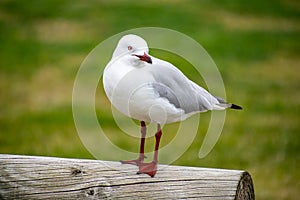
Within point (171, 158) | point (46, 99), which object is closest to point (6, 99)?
point (46, 99)

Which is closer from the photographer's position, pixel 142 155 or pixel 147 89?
pixel 147 89

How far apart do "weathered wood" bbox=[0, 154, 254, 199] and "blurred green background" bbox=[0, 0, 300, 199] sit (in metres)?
3.14

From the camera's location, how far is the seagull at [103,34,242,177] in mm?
2668

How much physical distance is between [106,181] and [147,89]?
0.43 meters

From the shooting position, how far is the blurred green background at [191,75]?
22.3ft

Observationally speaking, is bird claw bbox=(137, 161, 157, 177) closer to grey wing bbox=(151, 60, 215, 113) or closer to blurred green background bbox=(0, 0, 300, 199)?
grey wing bbox=(151, 60, 215, 113)

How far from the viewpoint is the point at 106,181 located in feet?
9.20

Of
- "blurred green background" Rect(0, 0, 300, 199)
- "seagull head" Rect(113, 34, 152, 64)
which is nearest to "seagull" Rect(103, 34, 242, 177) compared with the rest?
"seagull head" Rect(113, 34, 152, 64)

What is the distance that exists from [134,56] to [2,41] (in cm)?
944

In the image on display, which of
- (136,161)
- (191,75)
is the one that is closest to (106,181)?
(136,161)

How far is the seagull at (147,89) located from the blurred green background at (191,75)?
3.11 metres

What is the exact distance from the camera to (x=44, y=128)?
773cm

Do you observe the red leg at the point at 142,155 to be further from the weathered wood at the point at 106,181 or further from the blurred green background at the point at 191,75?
the blurred green background at the point at 191,75

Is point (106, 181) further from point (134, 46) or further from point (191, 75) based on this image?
point (191, 75)
